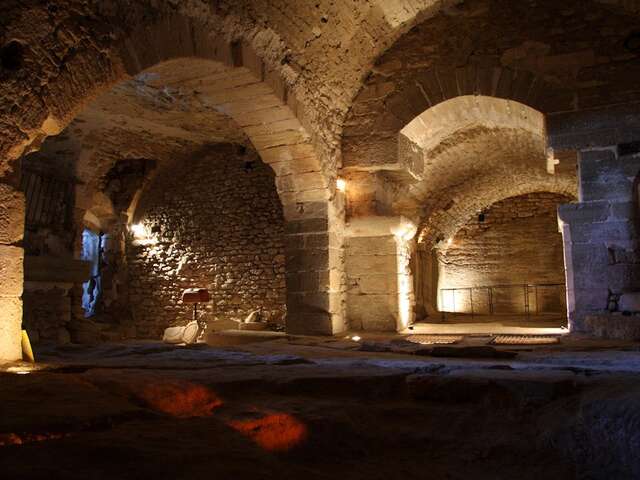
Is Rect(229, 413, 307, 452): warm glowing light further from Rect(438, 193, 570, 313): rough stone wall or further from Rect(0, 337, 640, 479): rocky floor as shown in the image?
Rect(438, 193, 570, 313): rough stone wall

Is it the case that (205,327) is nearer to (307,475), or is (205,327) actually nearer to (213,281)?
(213,281)

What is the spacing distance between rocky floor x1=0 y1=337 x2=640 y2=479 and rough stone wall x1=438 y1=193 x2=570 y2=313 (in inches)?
385

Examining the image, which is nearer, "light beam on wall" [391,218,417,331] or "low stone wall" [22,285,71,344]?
"low stone wall" [22,285,71,344]

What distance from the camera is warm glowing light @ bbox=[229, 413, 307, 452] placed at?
250 centimetres

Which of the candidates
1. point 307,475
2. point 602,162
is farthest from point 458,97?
point 307,475

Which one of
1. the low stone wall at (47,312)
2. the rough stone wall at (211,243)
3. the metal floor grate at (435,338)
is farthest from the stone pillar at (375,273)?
the low stone wall at (47,312)

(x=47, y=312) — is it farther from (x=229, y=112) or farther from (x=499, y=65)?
(x=499, y=65)

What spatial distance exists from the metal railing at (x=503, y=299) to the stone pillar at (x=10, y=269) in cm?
1025

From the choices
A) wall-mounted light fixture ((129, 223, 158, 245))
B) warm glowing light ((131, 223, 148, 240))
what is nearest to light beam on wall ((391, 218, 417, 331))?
wall-mounted light fixture ((129, 223, 158, 245))

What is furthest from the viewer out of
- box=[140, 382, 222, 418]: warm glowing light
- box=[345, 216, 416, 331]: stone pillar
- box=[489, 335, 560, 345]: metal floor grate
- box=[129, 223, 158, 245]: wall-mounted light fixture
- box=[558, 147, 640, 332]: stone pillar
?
box=[129, 223, 158, 245]: wall-mounted light fixture

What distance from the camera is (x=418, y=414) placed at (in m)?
2.93

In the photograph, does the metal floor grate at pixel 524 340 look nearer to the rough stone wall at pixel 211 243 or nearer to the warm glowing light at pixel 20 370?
the warm glowing light at pixel 20 370

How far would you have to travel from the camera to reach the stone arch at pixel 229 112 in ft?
12.2

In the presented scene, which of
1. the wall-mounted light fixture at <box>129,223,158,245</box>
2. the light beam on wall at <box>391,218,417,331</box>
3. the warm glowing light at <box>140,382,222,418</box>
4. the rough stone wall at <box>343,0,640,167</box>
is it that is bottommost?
the warm glowing light at <box>140,382,222,418</box>
